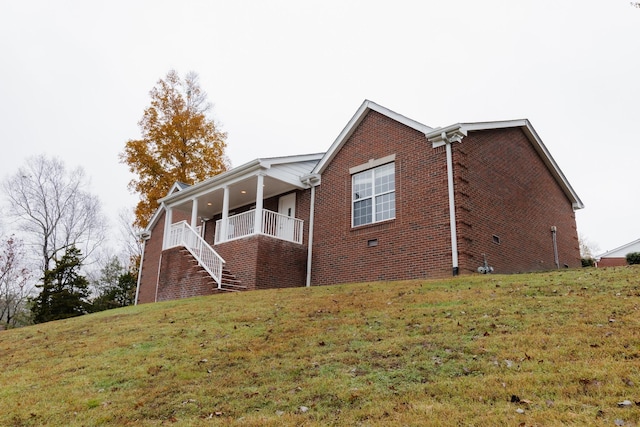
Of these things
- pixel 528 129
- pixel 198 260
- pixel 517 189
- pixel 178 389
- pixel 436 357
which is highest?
pixel 528 129

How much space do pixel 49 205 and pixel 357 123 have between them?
26411mm

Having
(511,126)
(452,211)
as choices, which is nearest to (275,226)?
(452,211)

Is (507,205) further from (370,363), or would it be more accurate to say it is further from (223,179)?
(370,363)

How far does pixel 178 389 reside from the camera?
17.1 ft

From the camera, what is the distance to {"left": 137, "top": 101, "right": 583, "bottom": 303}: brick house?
1216 cm

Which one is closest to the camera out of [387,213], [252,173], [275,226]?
[387,213]

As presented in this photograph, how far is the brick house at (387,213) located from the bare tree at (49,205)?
18.5 m

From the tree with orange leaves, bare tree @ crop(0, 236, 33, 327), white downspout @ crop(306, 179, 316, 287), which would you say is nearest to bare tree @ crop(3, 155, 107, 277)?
bare tree @ crop(0, 236, 33, 327)

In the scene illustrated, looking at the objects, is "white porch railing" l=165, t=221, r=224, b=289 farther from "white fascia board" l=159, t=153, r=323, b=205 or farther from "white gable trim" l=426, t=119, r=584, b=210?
"white gable trim" l=426, t=119, r=584, b=210

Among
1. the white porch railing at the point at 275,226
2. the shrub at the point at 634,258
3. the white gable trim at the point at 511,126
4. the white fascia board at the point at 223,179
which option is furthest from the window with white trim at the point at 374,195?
the shrub at the point at 634,258

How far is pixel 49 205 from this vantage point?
31.8 meters

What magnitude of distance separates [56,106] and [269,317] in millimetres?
59357

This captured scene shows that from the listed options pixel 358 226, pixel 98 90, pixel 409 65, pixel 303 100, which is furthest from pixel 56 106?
pixel 358 226

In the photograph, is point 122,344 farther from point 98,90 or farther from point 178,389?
point 98,90
